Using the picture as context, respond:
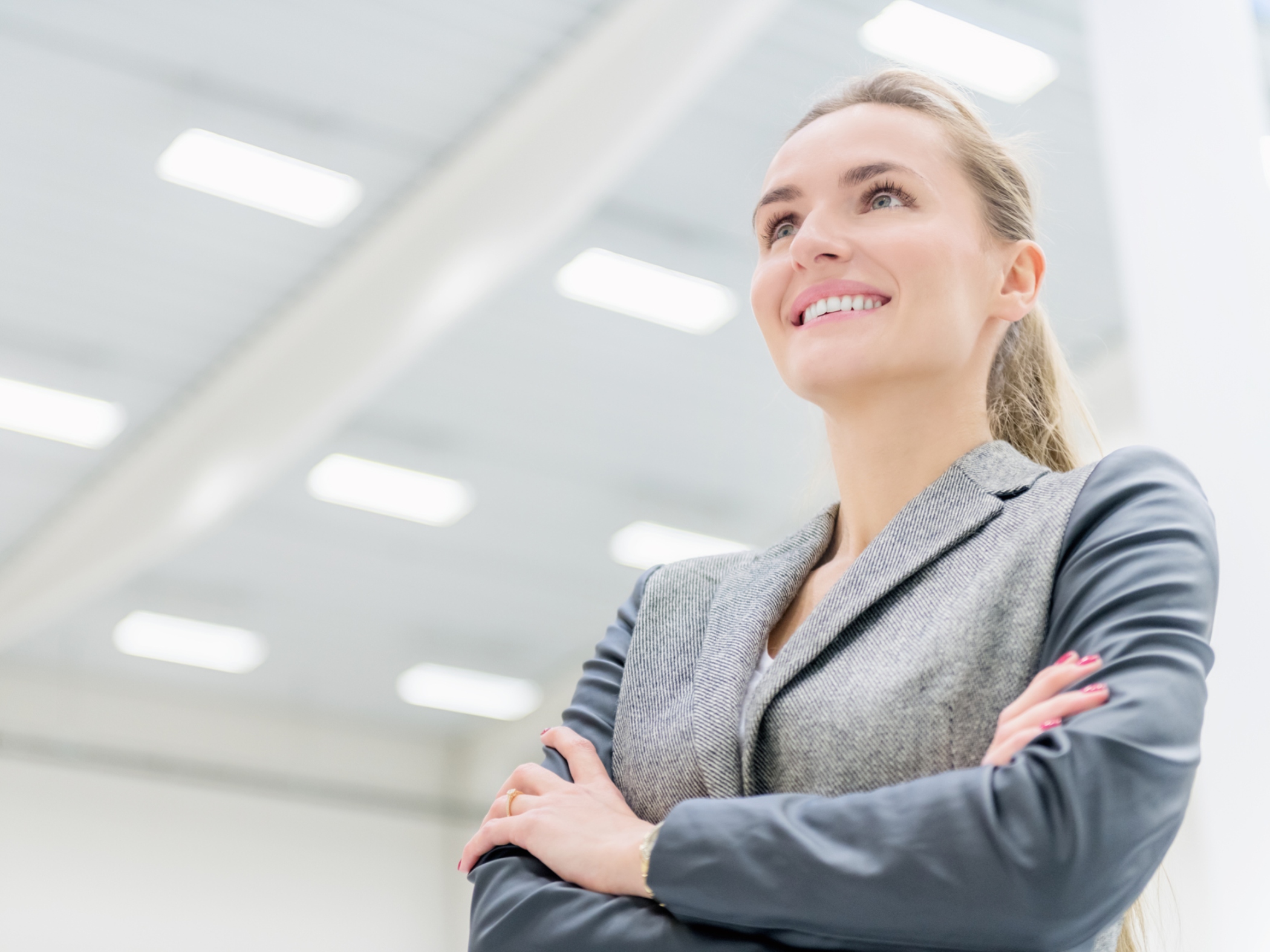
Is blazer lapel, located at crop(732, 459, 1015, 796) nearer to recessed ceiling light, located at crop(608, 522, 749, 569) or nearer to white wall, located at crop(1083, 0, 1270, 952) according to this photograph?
white wall, located at crop(1083, 0, 1270, 952)

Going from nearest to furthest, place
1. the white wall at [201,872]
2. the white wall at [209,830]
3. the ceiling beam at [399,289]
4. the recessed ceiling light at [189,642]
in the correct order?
the ceiling beam at [399,289], the recessed ceiling light at [189,642], the white wall at [201,872], the white wall at [209,830]

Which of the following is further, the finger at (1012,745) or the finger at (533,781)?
the finger at (533,781)

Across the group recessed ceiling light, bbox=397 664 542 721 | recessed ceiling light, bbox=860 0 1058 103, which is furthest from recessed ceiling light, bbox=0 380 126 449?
recessed ceiling light, bbox=860 0 1058 103

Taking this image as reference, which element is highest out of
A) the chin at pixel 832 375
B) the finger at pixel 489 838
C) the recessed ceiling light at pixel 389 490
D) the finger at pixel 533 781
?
the recessed ceiling light at pixel 389 490

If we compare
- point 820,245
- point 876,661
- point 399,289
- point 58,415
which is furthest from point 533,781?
point 58,415

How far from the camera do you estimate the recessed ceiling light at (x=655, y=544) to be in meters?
12.9

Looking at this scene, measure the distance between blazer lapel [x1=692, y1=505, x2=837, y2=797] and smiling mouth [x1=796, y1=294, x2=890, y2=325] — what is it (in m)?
0.26

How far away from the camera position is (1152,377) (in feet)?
12.6

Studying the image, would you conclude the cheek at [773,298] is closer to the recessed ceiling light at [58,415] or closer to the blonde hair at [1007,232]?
the blonde hair at [1007,232]

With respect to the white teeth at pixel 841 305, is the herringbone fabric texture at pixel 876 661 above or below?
below

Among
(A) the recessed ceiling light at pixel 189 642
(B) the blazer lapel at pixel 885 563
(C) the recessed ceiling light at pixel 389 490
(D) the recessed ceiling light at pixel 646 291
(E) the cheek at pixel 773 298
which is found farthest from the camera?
(A) the recessed ceiling light at pixel 189 642

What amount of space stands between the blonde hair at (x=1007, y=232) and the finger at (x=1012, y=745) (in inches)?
22.2

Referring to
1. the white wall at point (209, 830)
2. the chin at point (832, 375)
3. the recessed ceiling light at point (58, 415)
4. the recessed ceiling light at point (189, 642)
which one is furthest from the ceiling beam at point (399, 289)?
the chin at point (832, 375)

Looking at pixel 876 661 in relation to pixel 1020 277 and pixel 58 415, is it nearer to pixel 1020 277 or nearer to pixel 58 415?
pixel 1020 277
